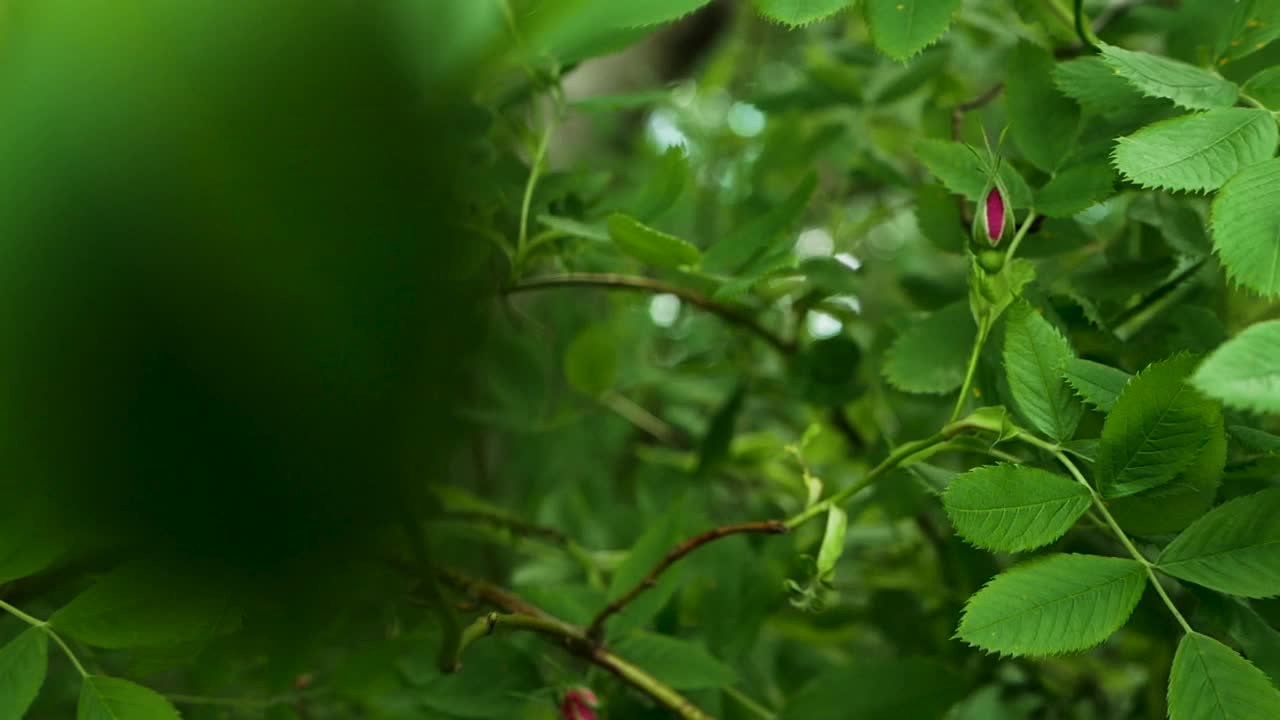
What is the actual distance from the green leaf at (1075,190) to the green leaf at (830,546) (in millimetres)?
143

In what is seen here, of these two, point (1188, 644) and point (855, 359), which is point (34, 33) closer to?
point (1188, 644)

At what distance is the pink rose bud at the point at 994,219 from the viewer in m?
0.37

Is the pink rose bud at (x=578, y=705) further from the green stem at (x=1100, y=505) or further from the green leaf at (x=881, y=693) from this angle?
the green stem at (x=1100, y=505)

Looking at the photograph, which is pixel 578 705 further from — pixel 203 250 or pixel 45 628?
pixel 203 250

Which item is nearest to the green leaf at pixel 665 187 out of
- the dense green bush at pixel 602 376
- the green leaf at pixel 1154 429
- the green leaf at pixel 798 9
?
the dense green bush at pixel 602 376

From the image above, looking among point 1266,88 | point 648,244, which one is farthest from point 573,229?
point 1266,88

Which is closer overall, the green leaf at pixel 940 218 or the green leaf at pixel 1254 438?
the green leaf at pixel 1254 438

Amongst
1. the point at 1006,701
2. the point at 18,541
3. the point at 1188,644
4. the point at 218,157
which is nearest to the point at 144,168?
the point at 218,157

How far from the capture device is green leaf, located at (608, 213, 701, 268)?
15.7 inches

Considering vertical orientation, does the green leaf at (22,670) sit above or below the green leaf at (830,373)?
above

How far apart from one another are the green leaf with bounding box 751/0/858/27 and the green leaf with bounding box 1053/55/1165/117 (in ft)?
0.32

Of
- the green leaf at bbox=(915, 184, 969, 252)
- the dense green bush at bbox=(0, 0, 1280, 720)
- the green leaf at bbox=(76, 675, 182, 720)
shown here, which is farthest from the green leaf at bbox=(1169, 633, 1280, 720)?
the green leaf at bbox=(76, 675, 182, 720)

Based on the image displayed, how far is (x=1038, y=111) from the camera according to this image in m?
0.43

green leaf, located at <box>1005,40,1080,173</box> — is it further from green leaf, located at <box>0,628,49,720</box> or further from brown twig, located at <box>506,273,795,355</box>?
green leaf, located at <box>0,628,49,720</box>
